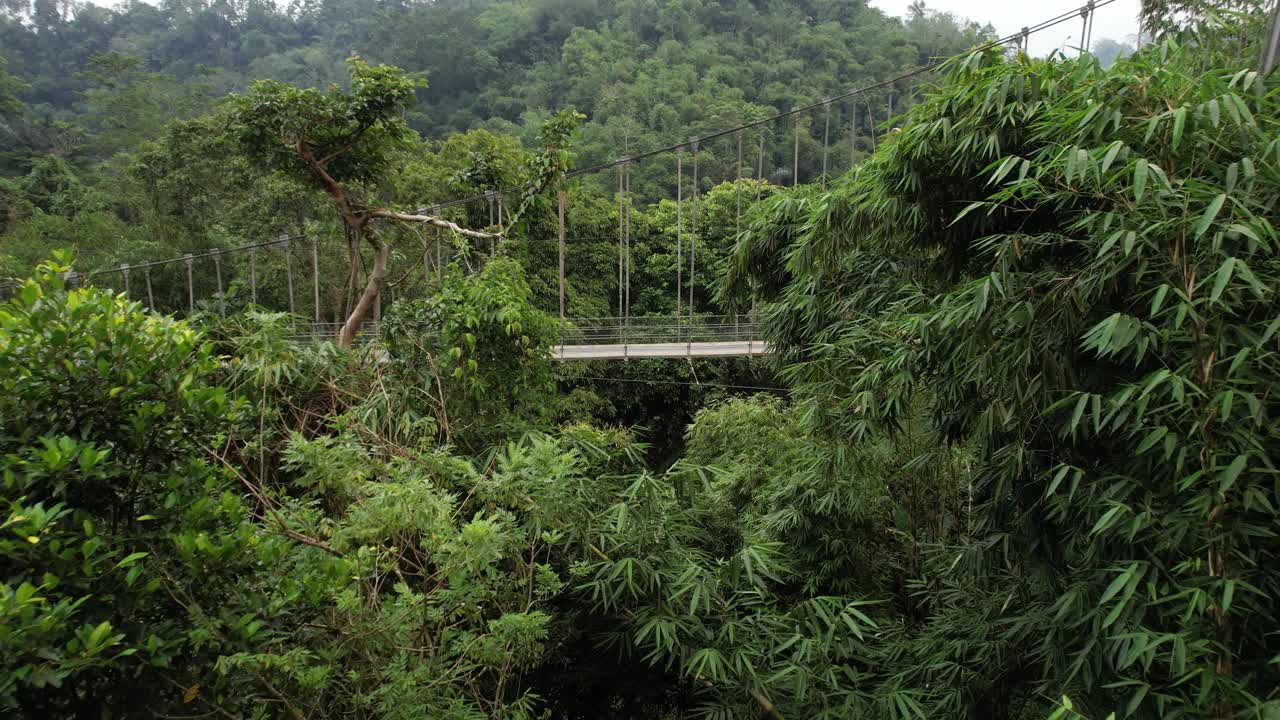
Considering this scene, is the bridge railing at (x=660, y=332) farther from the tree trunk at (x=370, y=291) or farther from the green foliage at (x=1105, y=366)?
the green foliage at (x=1105, y=366)

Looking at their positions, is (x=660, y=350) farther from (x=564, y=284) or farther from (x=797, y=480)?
(x=797, y=480)

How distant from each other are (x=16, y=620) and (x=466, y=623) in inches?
47.0

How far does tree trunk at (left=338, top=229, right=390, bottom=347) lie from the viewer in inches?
114

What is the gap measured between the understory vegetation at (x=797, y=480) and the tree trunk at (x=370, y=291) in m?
0.39

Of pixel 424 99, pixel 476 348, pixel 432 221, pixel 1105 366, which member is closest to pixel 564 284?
pixel 432 221

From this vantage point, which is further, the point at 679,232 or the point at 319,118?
the point at 679,232

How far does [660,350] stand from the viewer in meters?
9.47

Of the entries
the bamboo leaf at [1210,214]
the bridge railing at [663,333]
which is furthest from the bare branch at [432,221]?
the bridge railing at [663,333]

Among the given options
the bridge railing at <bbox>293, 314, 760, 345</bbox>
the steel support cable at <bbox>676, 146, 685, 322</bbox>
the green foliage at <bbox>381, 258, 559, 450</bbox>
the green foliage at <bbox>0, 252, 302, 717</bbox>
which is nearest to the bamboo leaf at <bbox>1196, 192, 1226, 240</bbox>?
the green foliage at <bbox>0, 252, 302, 717</bbox>

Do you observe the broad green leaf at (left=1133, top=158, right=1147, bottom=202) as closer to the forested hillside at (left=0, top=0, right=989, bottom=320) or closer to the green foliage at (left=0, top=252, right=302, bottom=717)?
the green foliage at (left=0, top=252, right=302, bottom=717)

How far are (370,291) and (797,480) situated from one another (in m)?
1.96

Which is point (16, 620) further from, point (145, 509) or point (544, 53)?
point (544, 53)

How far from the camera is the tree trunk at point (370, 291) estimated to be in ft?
9.50

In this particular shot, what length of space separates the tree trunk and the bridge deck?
18.0 feet
